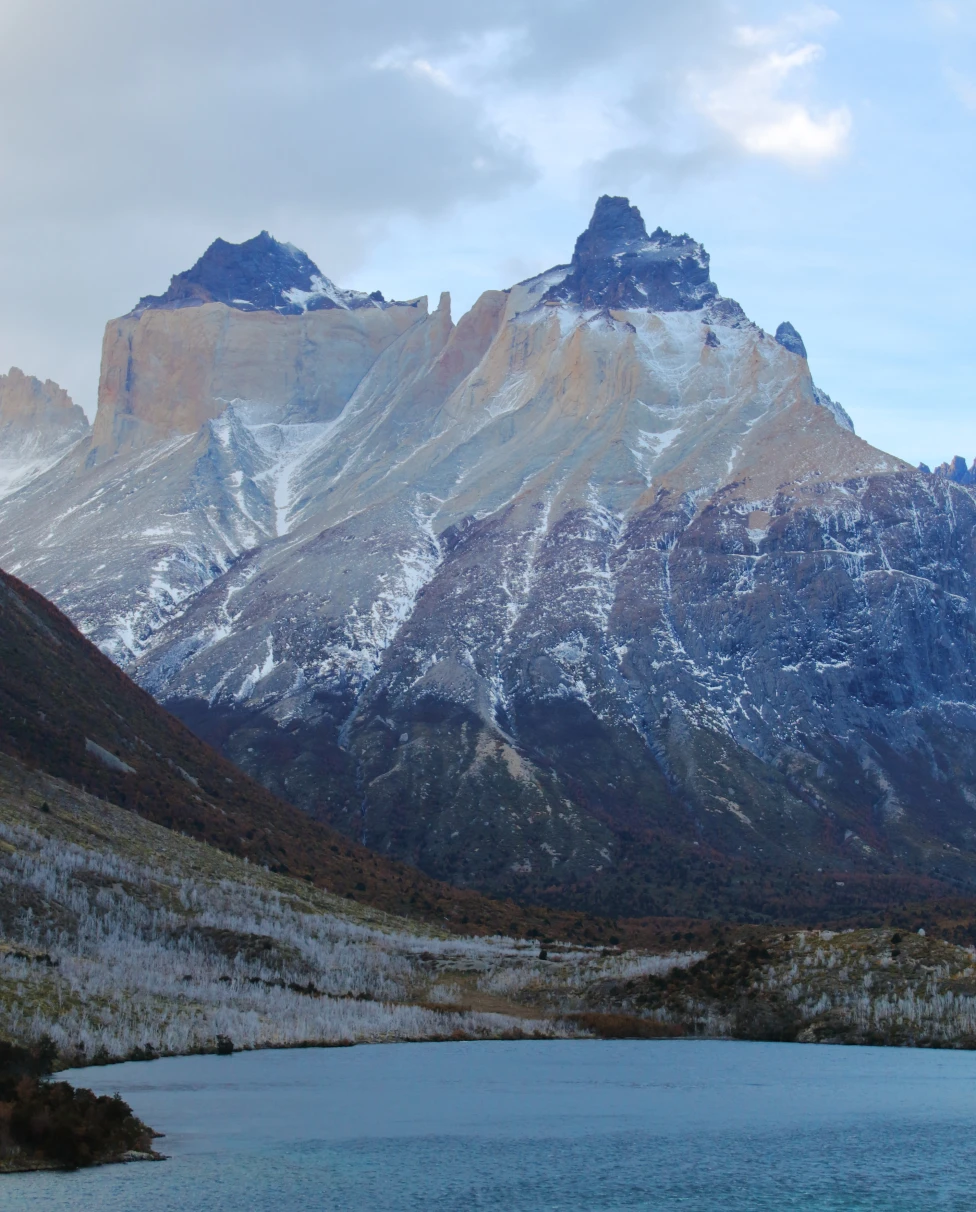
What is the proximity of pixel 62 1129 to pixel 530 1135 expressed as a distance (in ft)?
44.8

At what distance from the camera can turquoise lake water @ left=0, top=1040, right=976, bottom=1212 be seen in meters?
32.7

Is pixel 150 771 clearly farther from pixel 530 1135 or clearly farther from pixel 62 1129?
pixel 62 1129

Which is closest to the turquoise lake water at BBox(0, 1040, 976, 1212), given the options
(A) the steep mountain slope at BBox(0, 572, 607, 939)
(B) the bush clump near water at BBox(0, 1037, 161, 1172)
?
(B) the bush clump near water at BBox(0, 1037, 161, 1172)

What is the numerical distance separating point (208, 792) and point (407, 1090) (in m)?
85.7

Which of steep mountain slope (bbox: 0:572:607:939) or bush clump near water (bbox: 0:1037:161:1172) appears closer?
bush clump near water (bbox: 0:1037:161:1172)

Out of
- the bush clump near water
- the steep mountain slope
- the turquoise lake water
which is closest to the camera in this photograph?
the turquoise lake water

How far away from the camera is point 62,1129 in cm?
3328

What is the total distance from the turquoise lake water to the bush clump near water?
2.50ft

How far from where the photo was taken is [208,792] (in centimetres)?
13050

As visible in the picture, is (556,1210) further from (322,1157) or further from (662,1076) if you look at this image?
(662,1076)

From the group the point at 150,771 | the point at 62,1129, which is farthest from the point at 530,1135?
the point at 150,771

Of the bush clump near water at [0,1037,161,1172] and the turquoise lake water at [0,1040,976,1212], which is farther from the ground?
the bush clump near water at [0,1037,161,1172]

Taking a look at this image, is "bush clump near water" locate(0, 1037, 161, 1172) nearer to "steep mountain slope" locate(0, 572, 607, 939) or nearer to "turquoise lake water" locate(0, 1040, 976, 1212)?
"turquoise lake water" locate(0, 1040, 976, 1212)

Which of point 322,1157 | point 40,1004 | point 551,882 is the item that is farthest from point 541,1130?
point 551,882
